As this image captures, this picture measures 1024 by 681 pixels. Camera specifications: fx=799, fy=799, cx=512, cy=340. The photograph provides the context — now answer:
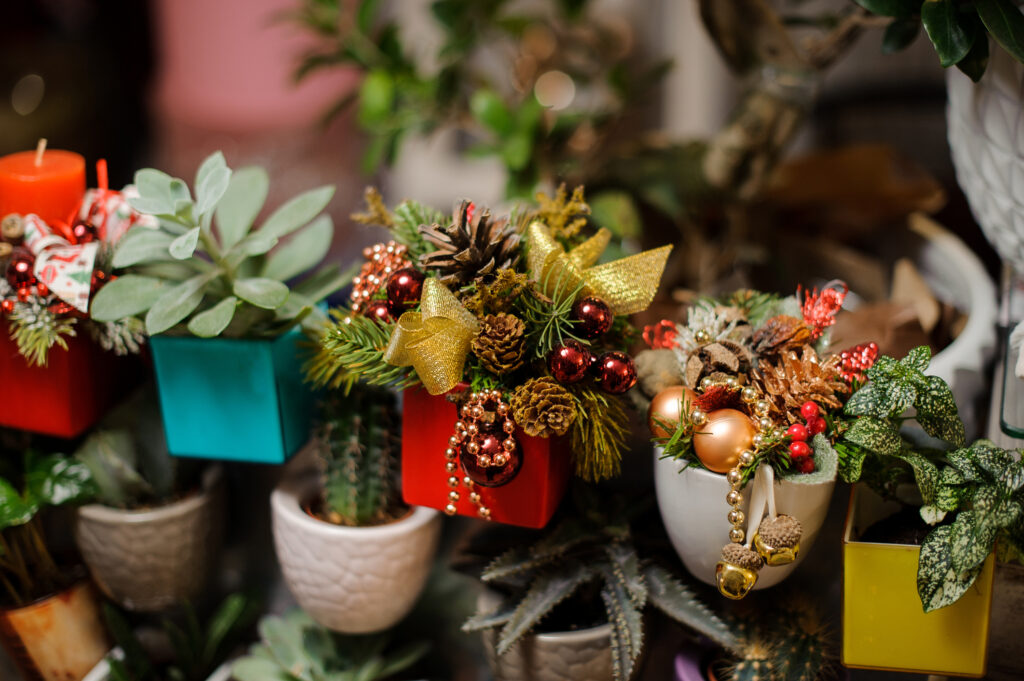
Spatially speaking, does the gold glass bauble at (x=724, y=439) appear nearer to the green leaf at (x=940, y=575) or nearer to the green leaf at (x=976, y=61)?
the green leaf at (x=940, y=575)

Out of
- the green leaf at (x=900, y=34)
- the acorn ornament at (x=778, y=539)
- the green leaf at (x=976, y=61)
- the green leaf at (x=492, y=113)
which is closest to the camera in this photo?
the acorn ornament at (x=778, y=539)

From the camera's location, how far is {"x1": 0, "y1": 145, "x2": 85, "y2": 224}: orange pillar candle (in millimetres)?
646

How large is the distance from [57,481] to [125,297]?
0.20m

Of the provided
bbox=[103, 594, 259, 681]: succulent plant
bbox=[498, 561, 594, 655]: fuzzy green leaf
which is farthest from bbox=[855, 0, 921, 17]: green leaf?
bbox=[103, 594, 259, 681]: succulent plant

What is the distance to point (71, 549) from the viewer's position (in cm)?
75

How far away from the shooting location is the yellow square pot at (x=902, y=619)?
20.4 inches

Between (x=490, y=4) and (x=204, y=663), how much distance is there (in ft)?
2.92

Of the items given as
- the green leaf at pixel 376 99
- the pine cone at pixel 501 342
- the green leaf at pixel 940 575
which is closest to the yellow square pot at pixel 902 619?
the green leaf at pixel 940 575

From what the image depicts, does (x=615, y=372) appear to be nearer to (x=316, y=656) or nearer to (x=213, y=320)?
(x=213, y=320)

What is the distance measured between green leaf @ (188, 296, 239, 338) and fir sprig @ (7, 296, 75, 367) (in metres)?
0.11

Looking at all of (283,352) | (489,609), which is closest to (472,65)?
(283,352)

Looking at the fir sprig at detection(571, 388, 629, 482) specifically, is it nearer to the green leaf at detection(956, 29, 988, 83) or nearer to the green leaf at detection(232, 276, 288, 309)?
the green leaf at detection(232, 276, 288, 309)

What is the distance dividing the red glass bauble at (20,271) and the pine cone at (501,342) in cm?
35

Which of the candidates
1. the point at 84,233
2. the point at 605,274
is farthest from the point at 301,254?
the point at 605,274
